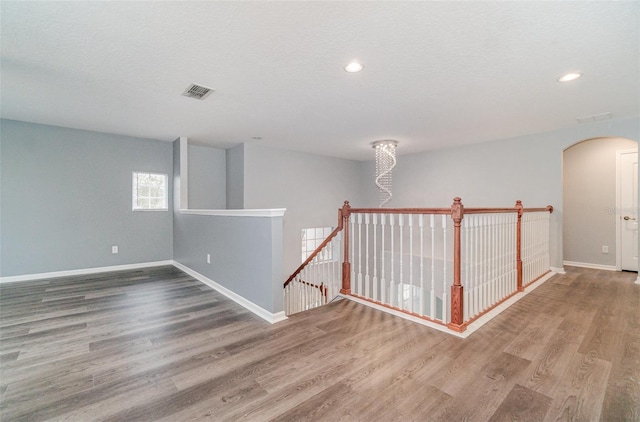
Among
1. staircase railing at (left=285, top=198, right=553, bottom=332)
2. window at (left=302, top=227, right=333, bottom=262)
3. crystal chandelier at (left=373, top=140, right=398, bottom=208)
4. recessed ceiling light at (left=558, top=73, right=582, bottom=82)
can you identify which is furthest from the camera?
window at (left=302, top=227, right=333, bottom=262)

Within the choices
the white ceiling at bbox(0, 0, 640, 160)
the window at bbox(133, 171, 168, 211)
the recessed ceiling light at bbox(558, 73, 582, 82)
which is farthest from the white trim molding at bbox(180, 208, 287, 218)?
the recessed ceiling light at bbox(558, 73, 582, 82)

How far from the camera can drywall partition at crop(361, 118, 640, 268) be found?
4.63m

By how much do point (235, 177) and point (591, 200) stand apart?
692 centimetres

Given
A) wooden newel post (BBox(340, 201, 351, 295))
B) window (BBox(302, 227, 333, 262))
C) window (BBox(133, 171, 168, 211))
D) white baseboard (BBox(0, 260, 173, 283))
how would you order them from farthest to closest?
1. window (BBox(302, 227, 333, 262))
2. window (BBox(133, 171, 168, 211))
3. white baseboard (BBox(0, 260, 173, 283))
4. wooden newel post (BBox(340, 201, 351, 295))

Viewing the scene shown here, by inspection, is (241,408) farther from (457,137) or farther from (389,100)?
(457,137)

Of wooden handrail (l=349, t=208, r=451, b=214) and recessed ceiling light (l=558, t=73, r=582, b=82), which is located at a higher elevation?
recessed ceiling light (l=558, t=73, r=582, b=82)

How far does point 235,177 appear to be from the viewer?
596 centimetres

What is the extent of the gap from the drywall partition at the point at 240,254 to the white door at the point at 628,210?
19.5 ft

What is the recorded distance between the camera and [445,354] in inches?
82.0

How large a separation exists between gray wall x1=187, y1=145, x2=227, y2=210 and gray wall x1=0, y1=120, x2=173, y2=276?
0.51 metres

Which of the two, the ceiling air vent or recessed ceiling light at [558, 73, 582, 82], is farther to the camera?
the ceiling air vent

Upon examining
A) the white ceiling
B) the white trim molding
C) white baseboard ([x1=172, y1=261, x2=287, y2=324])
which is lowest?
white baseboard ([x1=172, y1=261, x2=287, y2=324])

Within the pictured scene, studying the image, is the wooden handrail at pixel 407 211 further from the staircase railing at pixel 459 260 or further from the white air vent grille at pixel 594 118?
the white air vent grille at pixel 594 118

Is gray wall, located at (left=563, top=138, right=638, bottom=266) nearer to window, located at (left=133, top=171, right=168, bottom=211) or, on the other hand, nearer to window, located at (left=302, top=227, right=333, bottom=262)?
window, located at (left=302, top=227, right=333, bottom=262)
